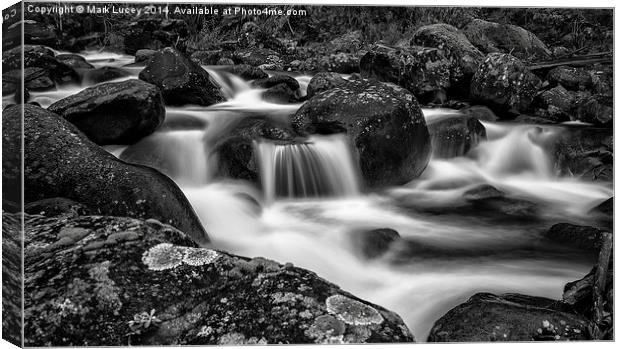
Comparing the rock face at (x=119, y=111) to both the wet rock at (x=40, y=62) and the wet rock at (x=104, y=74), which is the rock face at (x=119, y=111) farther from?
the wet rock at (x=40, y=62)

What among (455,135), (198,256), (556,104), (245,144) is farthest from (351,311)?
(556,104)

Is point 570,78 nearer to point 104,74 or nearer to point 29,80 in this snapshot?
point 104,74

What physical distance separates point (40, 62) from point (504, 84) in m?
3.86

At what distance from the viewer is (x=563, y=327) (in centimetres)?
485

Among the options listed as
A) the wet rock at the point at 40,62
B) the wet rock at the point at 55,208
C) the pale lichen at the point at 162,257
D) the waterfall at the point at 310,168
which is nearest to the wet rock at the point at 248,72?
the waterfall at the point at 310,168

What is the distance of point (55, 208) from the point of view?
4.71 meters

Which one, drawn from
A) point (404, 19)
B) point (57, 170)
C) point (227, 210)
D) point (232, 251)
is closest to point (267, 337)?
point (232, 251)

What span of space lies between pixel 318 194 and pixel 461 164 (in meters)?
1.32

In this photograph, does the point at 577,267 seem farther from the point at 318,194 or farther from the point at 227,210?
the point at 227,210

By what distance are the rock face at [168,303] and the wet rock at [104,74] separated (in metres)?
1.54

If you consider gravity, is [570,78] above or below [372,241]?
above

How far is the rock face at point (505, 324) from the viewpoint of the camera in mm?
4766

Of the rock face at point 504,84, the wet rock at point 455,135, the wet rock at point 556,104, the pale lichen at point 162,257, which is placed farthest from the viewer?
the rock face at point 504,84

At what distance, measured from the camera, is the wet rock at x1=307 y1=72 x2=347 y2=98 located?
5719 mm
